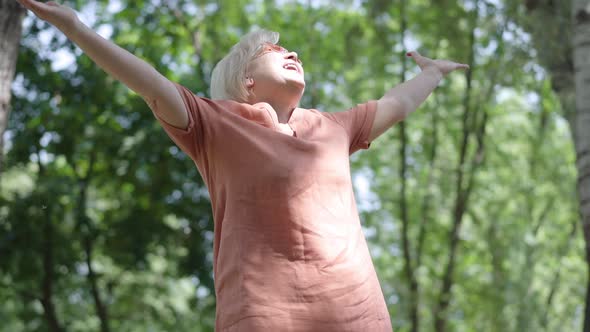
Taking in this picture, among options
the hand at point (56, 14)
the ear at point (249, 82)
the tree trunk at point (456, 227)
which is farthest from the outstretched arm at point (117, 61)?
the tree trunk at point (456, 227)

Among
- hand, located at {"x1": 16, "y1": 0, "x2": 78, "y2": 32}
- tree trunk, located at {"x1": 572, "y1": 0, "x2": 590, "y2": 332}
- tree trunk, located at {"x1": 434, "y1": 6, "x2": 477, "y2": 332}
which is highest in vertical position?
hand, located at {"x1": 16, "y1": 0, "x2": 78, "y2": 32}

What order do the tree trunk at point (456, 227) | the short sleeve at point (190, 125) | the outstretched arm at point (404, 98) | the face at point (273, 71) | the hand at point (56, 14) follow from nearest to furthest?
1. the hand at point (56, 14)
2. the short sleeve at point (190, 125)
3. the face at point (273, 71)
4. the outstretched arm at point (404, 98)
5. the tree trunk at point (456, 227)

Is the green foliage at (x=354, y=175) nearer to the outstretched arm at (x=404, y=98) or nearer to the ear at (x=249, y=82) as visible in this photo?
the outstretched arm at (x=404, y=98)

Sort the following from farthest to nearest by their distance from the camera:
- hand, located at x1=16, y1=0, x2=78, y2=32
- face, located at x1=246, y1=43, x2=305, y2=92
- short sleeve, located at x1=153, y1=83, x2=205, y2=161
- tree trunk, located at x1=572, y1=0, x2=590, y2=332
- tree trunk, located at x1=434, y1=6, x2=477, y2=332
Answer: tree trunk, located at x1=434, y1=6, x2=477, y2=332 < tree trunk, located at x1=572, y1=0, x2=590, y2=332 < face, located at x1=246, y1=43, x2=305, y2=92 < short sleeve, located at x1=153, y1=83, x2=205, y2=161 < hand, located at x1=16, y1=0, x2=78, y2=32

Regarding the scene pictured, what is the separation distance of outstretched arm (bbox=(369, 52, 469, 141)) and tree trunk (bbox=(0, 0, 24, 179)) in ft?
7.19

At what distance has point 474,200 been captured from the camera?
1083 cm

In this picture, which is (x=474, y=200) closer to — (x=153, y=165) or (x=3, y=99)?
(x=153, y=165)

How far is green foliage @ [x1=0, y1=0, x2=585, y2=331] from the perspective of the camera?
8.06 meters

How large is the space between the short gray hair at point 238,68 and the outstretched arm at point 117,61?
0.32 metres

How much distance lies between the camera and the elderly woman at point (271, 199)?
1870 millimetres

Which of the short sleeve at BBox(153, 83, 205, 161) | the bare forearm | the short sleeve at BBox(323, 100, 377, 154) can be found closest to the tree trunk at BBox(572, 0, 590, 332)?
the bare forearm

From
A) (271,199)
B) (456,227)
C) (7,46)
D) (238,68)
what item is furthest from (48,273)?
(271,199)

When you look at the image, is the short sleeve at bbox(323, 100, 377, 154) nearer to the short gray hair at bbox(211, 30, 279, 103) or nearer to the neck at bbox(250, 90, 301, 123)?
the neck at bbox(250, 90, 301, 123)

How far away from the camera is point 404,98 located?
2.38 metres
